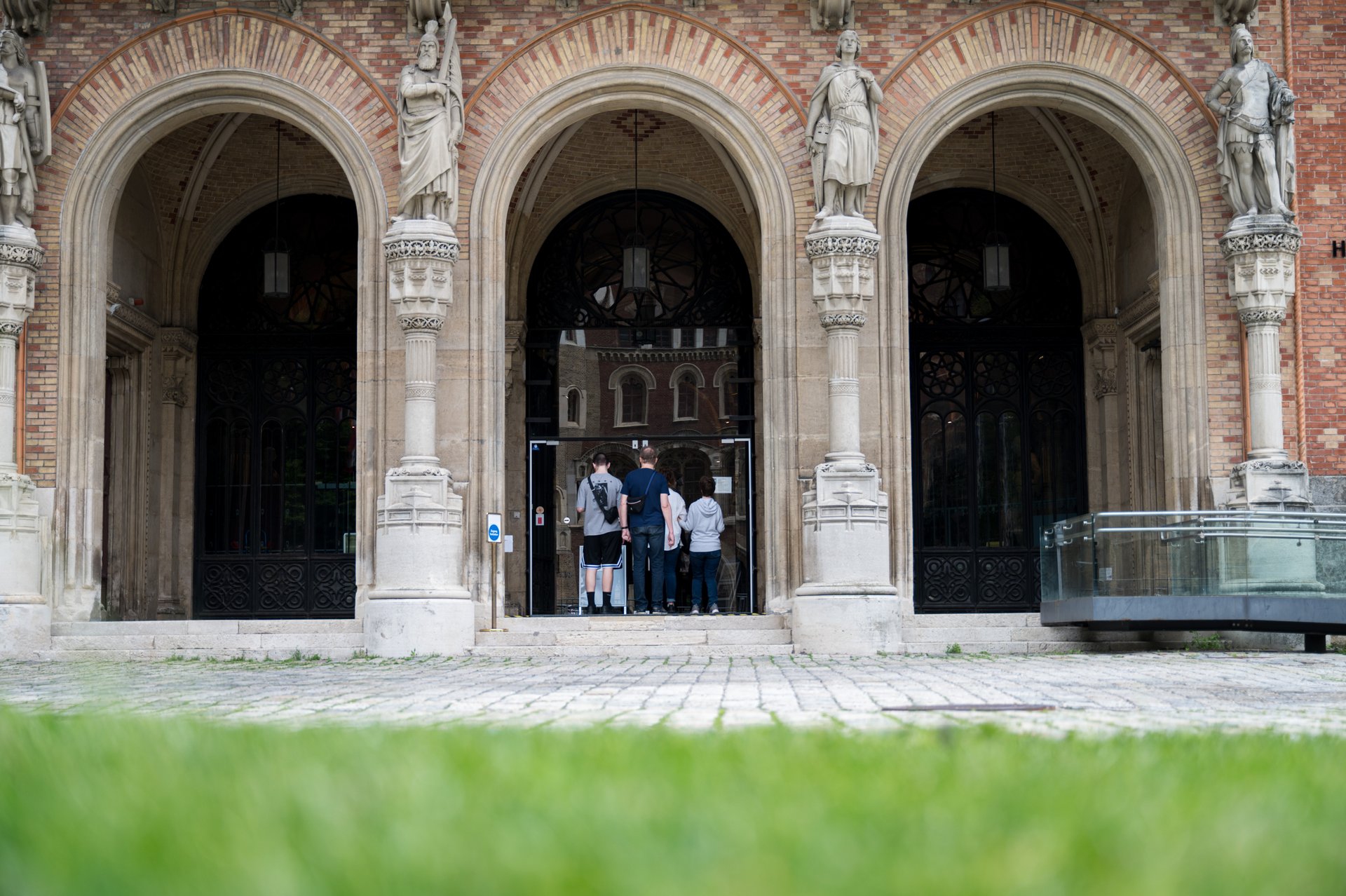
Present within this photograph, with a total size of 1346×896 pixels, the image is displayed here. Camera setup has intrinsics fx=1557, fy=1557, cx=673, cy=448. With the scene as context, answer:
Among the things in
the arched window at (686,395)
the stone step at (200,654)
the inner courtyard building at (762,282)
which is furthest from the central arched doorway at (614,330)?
the stone step at (200,654)

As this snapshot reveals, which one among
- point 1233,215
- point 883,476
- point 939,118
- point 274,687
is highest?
point 939,118

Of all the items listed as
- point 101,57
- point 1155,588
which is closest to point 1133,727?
point 1155,588

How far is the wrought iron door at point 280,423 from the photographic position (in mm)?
20109

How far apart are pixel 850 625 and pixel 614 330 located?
23.5ft

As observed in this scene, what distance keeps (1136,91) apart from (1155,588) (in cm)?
546

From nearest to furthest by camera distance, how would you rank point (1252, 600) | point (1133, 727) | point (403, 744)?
point (403, 744)
point (1133, 727)
point (1252, 600)

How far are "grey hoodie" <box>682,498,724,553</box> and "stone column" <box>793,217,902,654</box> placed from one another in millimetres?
2080

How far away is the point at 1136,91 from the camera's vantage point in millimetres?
16047

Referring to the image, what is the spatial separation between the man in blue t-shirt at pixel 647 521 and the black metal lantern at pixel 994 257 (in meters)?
5.03

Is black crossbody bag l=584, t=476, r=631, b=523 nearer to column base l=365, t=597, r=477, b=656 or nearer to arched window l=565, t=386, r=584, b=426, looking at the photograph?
arched window l=565, t=386, r=584, b=426

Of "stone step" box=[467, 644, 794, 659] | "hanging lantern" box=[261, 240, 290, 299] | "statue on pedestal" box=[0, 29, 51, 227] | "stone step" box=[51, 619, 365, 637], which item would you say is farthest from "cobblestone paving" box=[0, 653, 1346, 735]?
"hanging lantern" box=[261, 240, 290, 299]

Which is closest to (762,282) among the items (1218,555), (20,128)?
(1218,555)

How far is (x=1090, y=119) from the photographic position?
16.3 meters

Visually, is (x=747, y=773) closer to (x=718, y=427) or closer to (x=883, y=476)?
(x=883, y=476)
